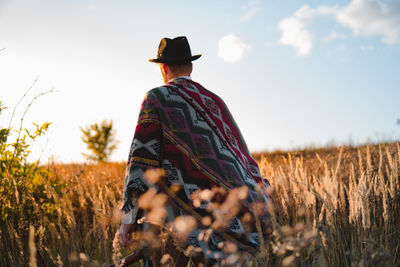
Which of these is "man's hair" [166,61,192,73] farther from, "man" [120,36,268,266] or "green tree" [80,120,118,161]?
"green tree" [80,120,118,161]

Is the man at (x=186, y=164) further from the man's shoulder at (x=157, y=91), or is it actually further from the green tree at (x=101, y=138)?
the green tree at (x=101, y=138)

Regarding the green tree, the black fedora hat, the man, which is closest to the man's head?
the black fedora hat

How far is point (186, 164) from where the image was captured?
1.96m

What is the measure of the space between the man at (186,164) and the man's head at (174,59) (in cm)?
13

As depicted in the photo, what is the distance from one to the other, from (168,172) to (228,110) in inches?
29.3

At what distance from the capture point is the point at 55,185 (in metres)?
3.29

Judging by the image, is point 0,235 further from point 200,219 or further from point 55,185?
point 200,219

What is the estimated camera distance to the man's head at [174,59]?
226 centimetres

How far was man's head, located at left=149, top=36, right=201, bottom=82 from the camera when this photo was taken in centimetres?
226

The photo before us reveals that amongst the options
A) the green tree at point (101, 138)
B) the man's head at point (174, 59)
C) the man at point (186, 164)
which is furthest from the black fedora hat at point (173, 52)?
the green tree at point (101, 138)

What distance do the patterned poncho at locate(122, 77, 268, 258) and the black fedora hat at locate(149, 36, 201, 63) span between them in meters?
0.21

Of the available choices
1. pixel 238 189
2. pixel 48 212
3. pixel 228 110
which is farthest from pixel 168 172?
pixel 48 212

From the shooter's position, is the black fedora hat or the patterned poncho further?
the black fedora hat

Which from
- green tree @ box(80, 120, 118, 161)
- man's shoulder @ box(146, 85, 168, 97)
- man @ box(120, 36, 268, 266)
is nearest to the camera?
man @ box(120, 36, 268, 266)
